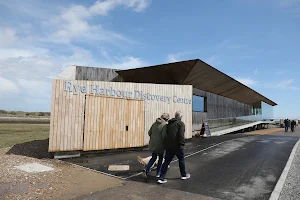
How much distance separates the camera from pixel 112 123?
1016 cm

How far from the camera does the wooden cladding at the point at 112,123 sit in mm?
9461

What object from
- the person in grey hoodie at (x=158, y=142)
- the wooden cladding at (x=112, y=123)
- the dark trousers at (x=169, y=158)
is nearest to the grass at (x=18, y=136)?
the wooden cladding at (x=112, y=123)

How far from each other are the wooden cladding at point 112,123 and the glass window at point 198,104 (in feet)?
28.5

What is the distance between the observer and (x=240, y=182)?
571cm

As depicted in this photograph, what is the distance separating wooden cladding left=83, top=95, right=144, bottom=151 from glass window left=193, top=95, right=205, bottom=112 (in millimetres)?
8701

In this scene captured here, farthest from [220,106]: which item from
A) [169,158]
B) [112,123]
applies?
[169,158]

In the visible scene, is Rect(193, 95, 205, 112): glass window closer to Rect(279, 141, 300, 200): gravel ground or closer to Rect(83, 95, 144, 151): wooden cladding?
Rect(83, 95, 144, 151): wooden cladding

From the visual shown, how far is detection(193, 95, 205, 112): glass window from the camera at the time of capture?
19.1 metres

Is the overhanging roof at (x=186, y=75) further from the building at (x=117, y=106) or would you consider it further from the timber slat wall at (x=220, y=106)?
the timber slat wall at (x=220, y=106)

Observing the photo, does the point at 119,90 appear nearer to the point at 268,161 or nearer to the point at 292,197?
the point at 268,161

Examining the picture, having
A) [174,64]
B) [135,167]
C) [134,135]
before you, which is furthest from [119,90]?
[174,64]

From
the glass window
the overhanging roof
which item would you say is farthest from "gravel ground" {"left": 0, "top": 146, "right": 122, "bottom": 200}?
the glass window

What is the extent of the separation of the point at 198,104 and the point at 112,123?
11399 mm

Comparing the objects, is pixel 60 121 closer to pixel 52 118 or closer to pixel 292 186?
pixel 52 118
